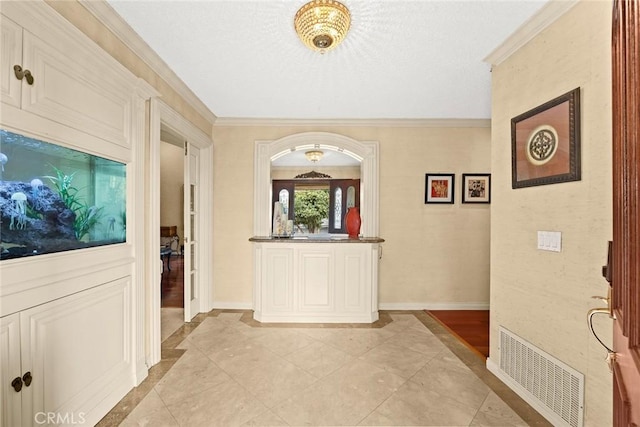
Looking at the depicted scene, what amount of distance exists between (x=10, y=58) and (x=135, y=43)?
96 cm

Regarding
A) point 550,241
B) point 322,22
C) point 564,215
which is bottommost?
point 550,241

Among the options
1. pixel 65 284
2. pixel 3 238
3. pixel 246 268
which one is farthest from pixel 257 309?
pixel 3 238

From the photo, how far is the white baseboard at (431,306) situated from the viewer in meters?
3.61

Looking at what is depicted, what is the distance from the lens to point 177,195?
672cm

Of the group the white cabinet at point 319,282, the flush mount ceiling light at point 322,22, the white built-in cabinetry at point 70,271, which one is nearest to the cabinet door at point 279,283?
the white cabinet at point 319,282

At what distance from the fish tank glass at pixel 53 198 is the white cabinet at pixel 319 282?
1711 millimetres

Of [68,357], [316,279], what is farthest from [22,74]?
[316,279]

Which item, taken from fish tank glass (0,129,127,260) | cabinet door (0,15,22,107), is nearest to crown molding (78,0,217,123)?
cabinet door (0,15,22,107)

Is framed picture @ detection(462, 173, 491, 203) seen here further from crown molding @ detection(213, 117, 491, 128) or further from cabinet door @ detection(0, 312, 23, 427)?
cabinet door @ detection(0, 312, 23, 427)

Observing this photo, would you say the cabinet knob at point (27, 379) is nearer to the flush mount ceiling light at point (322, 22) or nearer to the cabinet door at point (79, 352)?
the cabinet door at point (79, 352)

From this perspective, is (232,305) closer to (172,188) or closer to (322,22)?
(322,22)

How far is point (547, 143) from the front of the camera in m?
1.67

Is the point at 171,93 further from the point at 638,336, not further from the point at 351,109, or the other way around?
the point at 638,336

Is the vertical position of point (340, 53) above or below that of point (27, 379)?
above
